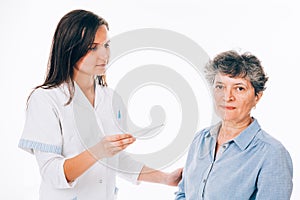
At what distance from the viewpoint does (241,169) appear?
1.36 m

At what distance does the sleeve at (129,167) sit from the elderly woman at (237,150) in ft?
0.60

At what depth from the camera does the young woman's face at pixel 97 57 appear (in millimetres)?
1436

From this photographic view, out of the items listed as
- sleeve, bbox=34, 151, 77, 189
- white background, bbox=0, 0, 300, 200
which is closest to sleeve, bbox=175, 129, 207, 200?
white background, bbox=0, 0, 300, 200

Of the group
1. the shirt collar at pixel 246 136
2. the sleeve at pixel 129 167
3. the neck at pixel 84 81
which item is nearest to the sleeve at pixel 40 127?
the neck at pixel 84 81

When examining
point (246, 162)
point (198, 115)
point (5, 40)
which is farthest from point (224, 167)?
point (5, 40)

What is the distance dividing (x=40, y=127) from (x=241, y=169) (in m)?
0.67

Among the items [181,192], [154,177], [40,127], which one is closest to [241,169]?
[181,192]

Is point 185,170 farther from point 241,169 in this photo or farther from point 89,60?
point 89,60

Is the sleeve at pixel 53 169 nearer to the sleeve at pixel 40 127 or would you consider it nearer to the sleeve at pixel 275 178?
the sleeve at pixel 40 127

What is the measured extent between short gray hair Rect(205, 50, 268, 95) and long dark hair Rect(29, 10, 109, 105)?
15.2 inches

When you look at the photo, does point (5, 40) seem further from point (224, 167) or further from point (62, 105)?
point (224, 167)

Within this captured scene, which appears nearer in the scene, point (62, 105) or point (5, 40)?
point (62, 105)

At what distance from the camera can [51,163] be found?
4.74 ft

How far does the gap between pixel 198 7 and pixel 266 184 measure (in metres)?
1.28
